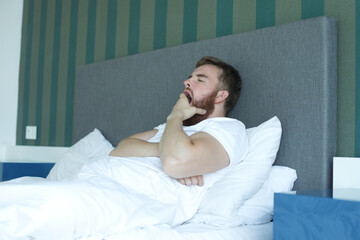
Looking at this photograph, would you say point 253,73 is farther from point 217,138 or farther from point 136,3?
point 136,3

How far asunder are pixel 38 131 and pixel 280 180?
2535 millimetres

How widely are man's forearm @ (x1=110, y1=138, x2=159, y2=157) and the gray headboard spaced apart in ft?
1.64

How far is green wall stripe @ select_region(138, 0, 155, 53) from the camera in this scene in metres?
2.84

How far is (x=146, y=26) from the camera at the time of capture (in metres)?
2.89

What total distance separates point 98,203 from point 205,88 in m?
0.91

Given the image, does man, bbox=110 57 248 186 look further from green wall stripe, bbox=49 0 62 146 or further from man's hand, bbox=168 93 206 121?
green wall stripe, bbox=49 0 62 146

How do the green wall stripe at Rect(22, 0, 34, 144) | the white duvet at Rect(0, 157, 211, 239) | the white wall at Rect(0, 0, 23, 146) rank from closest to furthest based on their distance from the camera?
1. the white duvet at Rect(0, 157, 211, 239)
2. the green wall stripe at Rect(22, 0, 34, 144)
3. the white wall at Rect(0, 0, 23, 146)

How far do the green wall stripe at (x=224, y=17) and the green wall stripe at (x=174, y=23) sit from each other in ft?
0.97

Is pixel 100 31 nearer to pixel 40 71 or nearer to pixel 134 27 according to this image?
pixel 134 27

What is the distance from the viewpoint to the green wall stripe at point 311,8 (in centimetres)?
198

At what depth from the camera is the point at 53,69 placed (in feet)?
12.0

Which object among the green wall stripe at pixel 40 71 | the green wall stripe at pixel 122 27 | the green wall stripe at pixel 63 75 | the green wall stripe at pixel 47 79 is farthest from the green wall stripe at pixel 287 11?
the green wall stripe at pixel 40 71

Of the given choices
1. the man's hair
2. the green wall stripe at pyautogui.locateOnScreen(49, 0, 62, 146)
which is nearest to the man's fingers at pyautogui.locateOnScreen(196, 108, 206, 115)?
the man's hair

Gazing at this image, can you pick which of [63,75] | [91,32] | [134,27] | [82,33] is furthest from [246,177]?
[63,75]
